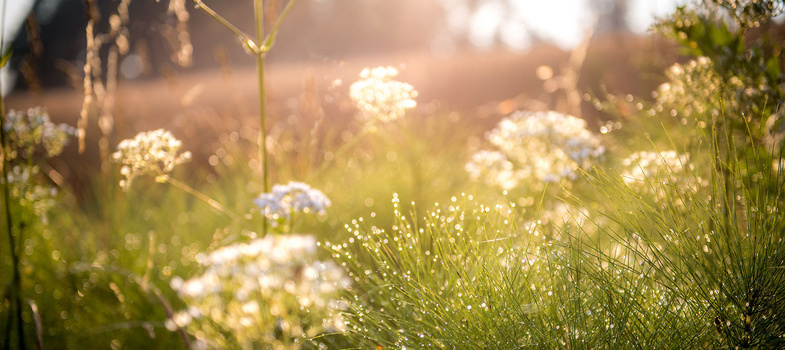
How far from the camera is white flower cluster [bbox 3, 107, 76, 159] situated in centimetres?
174

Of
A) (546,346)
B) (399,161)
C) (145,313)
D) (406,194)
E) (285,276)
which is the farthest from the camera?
(399,161)

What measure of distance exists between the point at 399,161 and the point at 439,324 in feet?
5.68

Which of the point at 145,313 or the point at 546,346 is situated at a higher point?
the point at 145,313

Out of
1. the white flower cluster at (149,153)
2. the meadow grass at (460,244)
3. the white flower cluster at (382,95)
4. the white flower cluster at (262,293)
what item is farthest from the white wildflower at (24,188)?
the white flower cluster at (382,95)

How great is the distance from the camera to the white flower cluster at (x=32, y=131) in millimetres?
1740

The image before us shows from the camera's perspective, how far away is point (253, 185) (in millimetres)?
2986

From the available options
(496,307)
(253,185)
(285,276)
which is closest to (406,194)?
(253,185)

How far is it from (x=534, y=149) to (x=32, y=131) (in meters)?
2.13

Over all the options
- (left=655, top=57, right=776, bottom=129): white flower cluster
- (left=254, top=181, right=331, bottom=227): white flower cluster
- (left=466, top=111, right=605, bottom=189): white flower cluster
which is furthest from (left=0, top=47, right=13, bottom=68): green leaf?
(left=655, top=57, right=776, bottom=129): white flower cluster

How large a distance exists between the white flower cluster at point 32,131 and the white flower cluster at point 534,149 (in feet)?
5.61

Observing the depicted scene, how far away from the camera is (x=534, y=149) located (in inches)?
96.7

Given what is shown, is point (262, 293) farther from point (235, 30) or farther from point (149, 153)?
point (235, 30)

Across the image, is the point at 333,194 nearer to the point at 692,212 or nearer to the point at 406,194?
the point at 406,194

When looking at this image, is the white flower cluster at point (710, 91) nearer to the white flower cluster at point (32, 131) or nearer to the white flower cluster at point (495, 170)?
the white flower cluster at point (495, 170)
